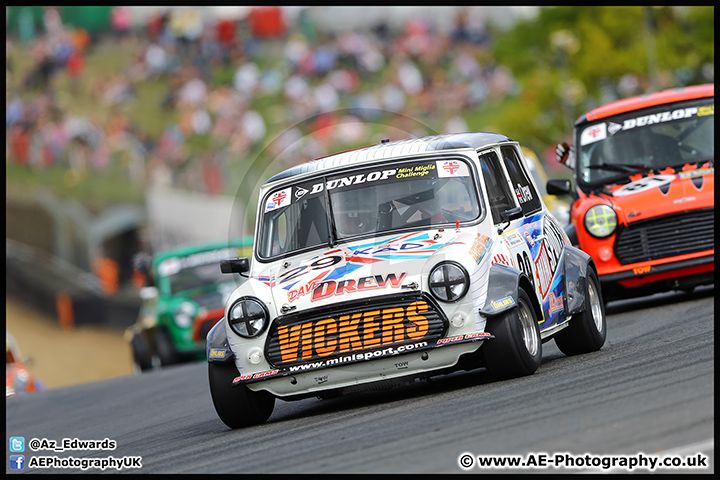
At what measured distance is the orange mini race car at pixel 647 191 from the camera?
11617 millimetres

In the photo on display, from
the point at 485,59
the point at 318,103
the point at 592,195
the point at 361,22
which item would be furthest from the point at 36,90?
the point at 592,195

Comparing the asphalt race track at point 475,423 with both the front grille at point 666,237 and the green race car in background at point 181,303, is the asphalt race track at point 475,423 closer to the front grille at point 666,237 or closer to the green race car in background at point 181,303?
the front grille at point 666,237

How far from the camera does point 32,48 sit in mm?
50438

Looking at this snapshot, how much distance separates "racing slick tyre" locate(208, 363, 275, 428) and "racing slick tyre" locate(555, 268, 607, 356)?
2.50 meters

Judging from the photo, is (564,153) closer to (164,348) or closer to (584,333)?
(584,333)

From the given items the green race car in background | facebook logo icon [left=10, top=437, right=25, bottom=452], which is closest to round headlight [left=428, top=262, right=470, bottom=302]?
facebook logo icon [left=10, top=437, right=25, bottom=452]

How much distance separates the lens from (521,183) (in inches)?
360

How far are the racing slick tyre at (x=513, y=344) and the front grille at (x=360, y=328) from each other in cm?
36

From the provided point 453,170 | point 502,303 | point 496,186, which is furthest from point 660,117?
point 502,303

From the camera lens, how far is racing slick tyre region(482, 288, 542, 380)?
24.3 ft

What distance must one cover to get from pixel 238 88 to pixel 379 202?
39.2 metres

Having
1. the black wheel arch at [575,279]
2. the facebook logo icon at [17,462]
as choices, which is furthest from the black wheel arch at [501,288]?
the facebook logo icon at [17,462]

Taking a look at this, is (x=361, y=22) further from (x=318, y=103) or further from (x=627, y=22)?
(x=627, y=22)

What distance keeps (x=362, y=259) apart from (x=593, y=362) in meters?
1.92
